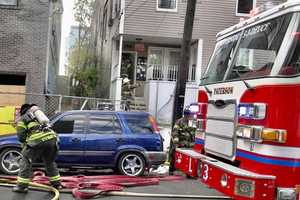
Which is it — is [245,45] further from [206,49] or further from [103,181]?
[206,49]

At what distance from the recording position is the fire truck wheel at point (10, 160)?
470 inches

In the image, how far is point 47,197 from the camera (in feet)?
30.1

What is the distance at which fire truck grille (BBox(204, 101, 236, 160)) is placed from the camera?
7.15 m

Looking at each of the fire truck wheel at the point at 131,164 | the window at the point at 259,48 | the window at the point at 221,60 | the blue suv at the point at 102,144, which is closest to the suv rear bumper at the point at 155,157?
the blue suv at the point at 102,144

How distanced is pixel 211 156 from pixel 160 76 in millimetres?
15730

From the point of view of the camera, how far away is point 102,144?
40.2ft

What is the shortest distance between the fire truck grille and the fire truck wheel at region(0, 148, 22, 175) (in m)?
5.38

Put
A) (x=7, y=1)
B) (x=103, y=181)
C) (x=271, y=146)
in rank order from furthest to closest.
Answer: (x=7, y=1), (x=103, y=181), (x=271, y=146)

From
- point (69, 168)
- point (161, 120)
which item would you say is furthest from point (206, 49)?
point (69, 168)

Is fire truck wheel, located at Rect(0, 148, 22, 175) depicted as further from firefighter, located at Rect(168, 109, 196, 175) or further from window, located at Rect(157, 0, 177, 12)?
A: window, located at Rect(157, 0, 177, 12)

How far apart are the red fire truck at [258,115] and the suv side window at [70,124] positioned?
4.79 metres

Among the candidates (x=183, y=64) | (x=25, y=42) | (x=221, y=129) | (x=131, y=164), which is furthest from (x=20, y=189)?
(x=25, y=42)

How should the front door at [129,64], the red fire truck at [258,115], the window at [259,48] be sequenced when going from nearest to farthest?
the red fire truck at [258,115]
the window at [259,48]
the front door at [129,64]

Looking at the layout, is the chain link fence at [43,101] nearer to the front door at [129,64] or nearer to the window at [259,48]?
the front door at [129,64]
